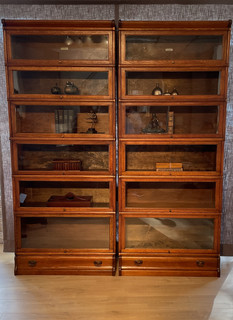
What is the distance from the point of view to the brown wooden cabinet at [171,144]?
212 centimetres

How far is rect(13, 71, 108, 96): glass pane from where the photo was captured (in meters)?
2.15

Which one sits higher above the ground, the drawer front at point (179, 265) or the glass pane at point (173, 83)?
the glass pane at point (173, 83)

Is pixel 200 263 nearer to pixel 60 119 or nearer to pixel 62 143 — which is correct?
pixel 62 143

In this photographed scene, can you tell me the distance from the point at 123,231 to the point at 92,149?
78 centimetres

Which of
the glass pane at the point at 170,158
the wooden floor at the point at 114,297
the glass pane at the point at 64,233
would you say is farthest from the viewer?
the glass pane at the point at 64,233

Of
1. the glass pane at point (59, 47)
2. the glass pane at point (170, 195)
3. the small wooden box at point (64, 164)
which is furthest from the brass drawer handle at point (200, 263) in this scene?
the glass pane at point (59, 47)

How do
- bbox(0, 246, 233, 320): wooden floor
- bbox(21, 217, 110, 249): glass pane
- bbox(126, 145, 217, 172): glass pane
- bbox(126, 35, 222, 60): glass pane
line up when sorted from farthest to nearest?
bbox(21, 217, 110, 249): glass pane < bbox(126, 145, 217, 172): glass pane < bbox(126, 35, 222, 60): glass pane < bbox(0, 246, 233, 320): wooden floor

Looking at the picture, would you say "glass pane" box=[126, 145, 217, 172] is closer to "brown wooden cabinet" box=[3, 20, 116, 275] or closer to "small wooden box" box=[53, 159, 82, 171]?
"brown wooden cabinet" box=[3, 20, 116, 275]

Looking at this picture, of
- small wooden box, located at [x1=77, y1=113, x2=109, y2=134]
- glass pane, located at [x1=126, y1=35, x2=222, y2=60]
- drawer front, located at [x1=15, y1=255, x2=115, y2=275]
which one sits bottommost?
drawer front, located at [x1=15, y1=255, x2=115, y2=275]

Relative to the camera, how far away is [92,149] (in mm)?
2234

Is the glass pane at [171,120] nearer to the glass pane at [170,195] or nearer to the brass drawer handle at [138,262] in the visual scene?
the glass pane at [170,195]

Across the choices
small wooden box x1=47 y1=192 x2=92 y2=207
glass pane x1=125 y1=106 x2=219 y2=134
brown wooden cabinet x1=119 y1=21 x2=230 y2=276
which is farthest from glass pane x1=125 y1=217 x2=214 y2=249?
glass pane x1=125 y1=106 x2=219 y2=134

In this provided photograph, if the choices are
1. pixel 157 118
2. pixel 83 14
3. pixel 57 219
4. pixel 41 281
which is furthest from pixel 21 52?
pixel 41 281

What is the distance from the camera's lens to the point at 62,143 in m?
2.22
